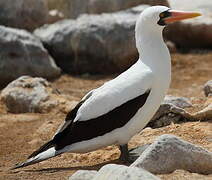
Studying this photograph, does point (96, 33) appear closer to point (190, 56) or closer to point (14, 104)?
point (190, 56)

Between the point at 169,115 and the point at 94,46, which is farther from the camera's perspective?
the point at 94,46

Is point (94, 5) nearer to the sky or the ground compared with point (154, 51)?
nearer to the ground

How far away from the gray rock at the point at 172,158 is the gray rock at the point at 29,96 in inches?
194

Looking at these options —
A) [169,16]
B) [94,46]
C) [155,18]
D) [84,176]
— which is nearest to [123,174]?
[84,176]

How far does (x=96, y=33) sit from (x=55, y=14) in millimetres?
4035

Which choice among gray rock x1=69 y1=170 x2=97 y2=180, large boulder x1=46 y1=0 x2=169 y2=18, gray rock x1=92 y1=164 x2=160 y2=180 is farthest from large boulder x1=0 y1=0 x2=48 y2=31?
gray rock x1=92 y1=164 x2=160 y2=180

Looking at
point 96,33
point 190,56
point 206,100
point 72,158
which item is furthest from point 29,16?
point 72,158

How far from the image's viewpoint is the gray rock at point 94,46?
1534 cm

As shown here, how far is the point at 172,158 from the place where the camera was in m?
6.40

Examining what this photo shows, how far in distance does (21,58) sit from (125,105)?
23.4 ft

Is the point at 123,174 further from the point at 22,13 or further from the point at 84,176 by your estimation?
the point at 22,13

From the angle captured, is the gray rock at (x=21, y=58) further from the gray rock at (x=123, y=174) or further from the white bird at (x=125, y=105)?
the gray rock at (x=123, y=174)

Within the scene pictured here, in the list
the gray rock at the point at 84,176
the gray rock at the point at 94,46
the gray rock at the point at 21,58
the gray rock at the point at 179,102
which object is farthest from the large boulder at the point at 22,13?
the gray rock at the point at 84,176

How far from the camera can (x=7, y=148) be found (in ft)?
30.2
